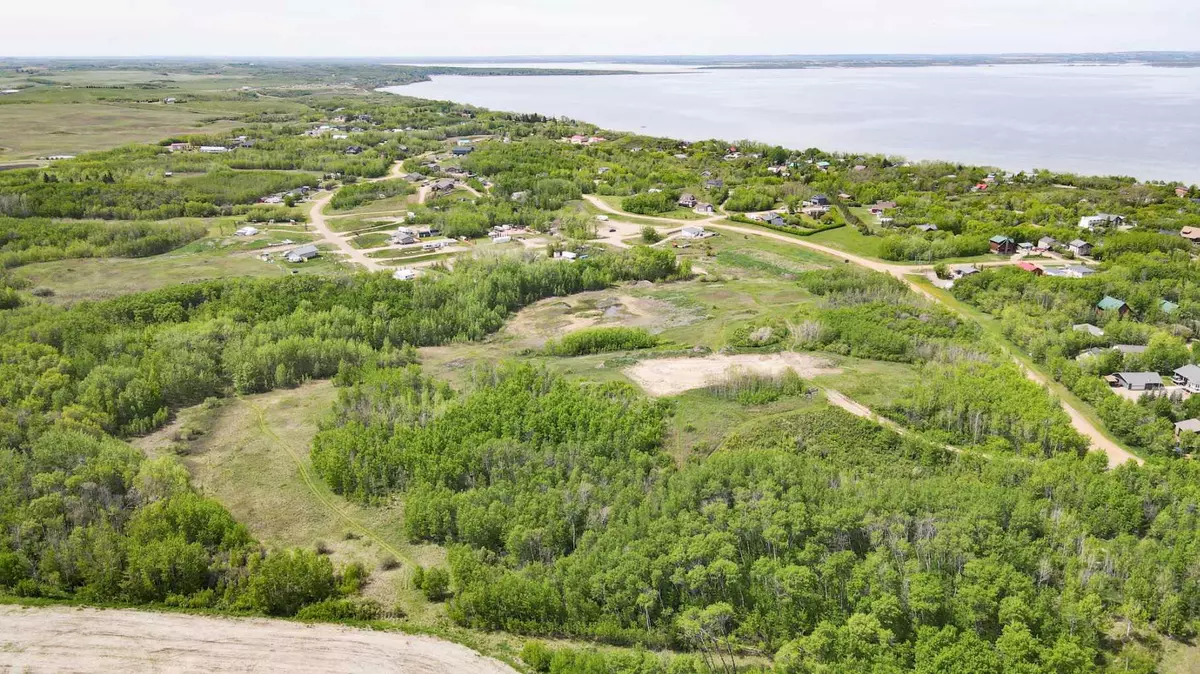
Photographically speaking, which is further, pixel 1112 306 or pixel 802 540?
pixel 1112 306

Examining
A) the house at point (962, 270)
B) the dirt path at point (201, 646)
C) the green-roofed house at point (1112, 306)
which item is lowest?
the dirt path at point (201, 646)

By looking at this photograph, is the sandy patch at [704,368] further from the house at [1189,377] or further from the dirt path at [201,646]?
the dirt path at [201,646]

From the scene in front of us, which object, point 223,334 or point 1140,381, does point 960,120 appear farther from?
point 223,334

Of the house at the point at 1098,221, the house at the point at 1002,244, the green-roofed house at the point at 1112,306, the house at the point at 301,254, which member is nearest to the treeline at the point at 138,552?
the house at the point at 301,254

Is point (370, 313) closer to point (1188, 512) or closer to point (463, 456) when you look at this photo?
point (463, 456)

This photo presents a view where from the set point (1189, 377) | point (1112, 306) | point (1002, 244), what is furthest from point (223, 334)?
point (1002, 244)

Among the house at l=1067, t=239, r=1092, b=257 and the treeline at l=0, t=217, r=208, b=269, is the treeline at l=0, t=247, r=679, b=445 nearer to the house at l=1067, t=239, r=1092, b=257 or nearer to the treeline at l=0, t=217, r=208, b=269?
the treeline at l=0, t=217, r=208, b=269
